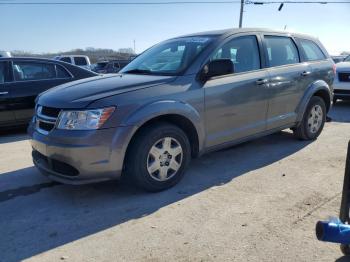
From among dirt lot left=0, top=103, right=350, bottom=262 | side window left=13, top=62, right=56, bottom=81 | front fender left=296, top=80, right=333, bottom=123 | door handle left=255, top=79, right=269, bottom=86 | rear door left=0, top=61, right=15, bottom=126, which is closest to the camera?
dirt lot left=0, top=103, right=350, bottom=262

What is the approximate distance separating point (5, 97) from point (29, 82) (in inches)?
21.3

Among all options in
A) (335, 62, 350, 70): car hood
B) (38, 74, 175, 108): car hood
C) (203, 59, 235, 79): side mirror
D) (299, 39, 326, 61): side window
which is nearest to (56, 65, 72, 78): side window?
(38, 74, 175, 108): car hood

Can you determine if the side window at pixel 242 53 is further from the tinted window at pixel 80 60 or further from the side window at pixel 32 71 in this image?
the tinted window at pixel 80 60

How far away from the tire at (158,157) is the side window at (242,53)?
120 cm

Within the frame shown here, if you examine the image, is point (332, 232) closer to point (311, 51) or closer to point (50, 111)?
point (50, 111)

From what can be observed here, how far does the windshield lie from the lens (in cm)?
451

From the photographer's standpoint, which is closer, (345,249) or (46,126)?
(345,249)

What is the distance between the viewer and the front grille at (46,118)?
12.6 feet

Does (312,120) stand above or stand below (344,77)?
below

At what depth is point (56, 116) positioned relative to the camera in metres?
3.83

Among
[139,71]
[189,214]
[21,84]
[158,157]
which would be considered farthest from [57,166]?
[21,84]

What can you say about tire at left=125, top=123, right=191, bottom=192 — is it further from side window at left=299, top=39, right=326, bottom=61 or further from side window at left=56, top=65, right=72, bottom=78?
side window at left=56, top=65, right=72, bottom=78

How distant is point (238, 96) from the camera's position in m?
4.73

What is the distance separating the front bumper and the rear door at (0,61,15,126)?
3.51m
